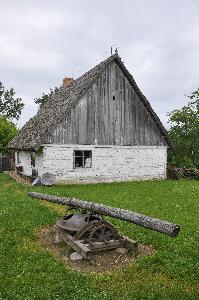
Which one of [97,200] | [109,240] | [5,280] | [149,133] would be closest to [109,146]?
[149,133]

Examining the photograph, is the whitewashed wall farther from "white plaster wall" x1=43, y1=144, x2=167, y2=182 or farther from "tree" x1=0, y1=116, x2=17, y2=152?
"tree" x1=0, y1=116, x2=17, y2=152

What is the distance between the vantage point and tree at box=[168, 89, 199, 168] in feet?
109

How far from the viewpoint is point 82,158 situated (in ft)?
75.5

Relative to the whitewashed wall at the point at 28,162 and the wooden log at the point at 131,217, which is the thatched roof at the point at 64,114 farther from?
the wooden log at the point at 131,217

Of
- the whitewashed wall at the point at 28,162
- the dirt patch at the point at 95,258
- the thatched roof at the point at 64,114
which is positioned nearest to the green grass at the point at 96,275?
the dirt patch at the point at 95,258

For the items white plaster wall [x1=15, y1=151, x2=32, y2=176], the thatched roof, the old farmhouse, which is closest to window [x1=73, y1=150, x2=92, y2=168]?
the old farmhouse

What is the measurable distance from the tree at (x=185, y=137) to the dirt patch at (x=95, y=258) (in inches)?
972

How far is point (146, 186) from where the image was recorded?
2172 cm

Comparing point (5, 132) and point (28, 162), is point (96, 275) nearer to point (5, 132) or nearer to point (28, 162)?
point (28, 162)

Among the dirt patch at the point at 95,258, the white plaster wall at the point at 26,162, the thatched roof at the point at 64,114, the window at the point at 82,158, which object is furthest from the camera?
the white plaster wall at the point at 26,162

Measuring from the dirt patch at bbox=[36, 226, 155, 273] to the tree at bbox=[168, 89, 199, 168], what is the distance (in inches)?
972

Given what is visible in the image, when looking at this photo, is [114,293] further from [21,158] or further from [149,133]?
[21,158]

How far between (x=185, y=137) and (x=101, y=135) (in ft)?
45.1

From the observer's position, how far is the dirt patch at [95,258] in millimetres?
7852
